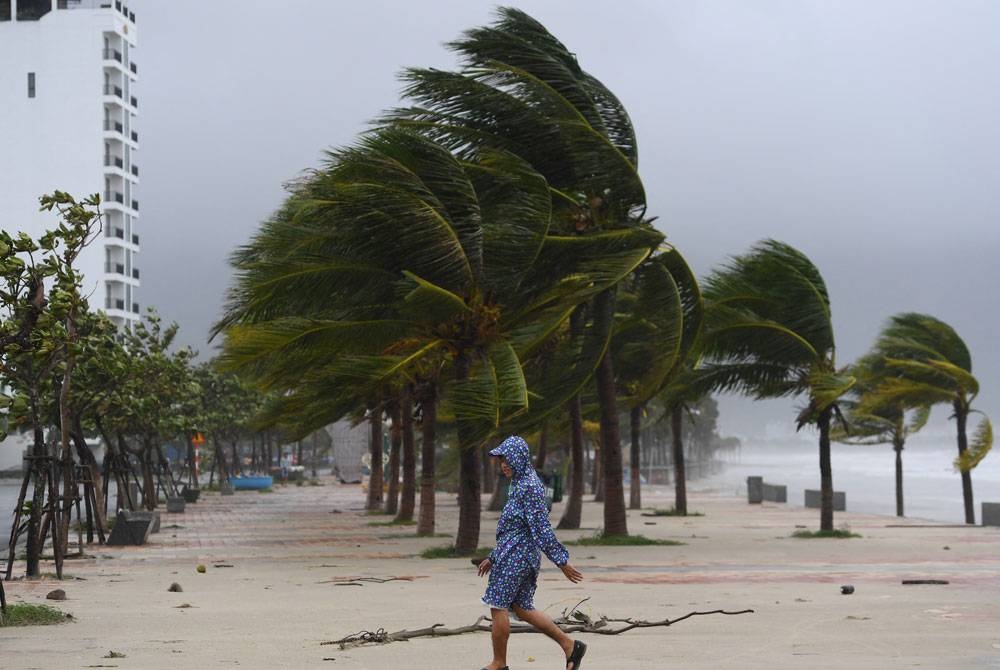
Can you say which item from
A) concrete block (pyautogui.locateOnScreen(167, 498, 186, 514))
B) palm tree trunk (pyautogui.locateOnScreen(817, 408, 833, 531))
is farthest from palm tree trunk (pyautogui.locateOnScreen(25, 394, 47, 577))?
concrete block (pyautogui.locateOnScreen(167, 498, 186, 514))

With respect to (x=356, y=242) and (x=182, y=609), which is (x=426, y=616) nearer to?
(x=182, y=609)

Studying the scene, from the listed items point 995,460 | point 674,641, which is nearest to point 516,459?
point 674,641

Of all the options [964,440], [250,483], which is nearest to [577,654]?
[964,440]

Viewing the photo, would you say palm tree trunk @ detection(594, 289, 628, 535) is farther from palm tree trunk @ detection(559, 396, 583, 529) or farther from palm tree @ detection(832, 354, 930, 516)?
palm tree @ detection(832, 354, 930, 516)

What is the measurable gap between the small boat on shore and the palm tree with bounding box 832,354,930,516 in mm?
28273

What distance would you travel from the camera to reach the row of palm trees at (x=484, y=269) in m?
19.4

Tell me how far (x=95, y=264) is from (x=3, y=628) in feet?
252

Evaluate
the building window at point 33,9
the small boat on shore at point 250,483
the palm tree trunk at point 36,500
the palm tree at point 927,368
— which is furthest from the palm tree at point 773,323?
the building window at point 33,9

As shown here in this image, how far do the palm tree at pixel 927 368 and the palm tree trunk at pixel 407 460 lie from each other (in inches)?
450

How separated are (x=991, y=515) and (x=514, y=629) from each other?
24.6 meters

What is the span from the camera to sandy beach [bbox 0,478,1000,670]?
400 inches

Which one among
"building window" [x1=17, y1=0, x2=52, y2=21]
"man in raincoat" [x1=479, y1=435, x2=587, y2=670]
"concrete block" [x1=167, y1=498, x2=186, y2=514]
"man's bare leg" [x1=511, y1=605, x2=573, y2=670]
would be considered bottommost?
"concrete block" [x1=167, y1=498, x2=186, y2=514]

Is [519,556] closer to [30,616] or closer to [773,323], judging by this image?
[30,616]

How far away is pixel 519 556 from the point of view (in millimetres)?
9227
